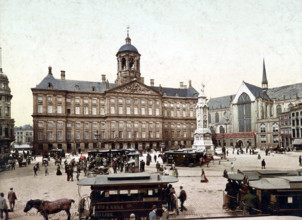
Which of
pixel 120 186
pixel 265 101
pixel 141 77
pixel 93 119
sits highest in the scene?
pixel 141 77

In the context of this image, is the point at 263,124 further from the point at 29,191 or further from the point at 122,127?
the point at 29,191

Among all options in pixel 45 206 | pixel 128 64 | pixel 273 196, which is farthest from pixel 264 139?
pixel 45 206

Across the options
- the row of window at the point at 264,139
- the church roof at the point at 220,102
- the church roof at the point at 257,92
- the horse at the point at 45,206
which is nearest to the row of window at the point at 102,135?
the row of window at the point at 264,139

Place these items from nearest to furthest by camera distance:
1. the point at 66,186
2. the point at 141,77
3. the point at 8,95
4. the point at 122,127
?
the point at 66,186, the point at 8,95, the point at 122,127, the point at 141,77

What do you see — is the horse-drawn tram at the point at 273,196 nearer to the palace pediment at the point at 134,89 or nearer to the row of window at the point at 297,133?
the palace pediment at the point at 134,89

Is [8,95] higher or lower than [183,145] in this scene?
higher

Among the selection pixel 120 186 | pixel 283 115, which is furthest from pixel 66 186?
pixel 283 115

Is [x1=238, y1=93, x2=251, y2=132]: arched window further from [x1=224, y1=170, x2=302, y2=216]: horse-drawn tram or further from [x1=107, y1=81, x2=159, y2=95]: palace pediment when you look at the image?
[x1=224, y1=170, x2=302, y2=216]: horse-drawn tram
